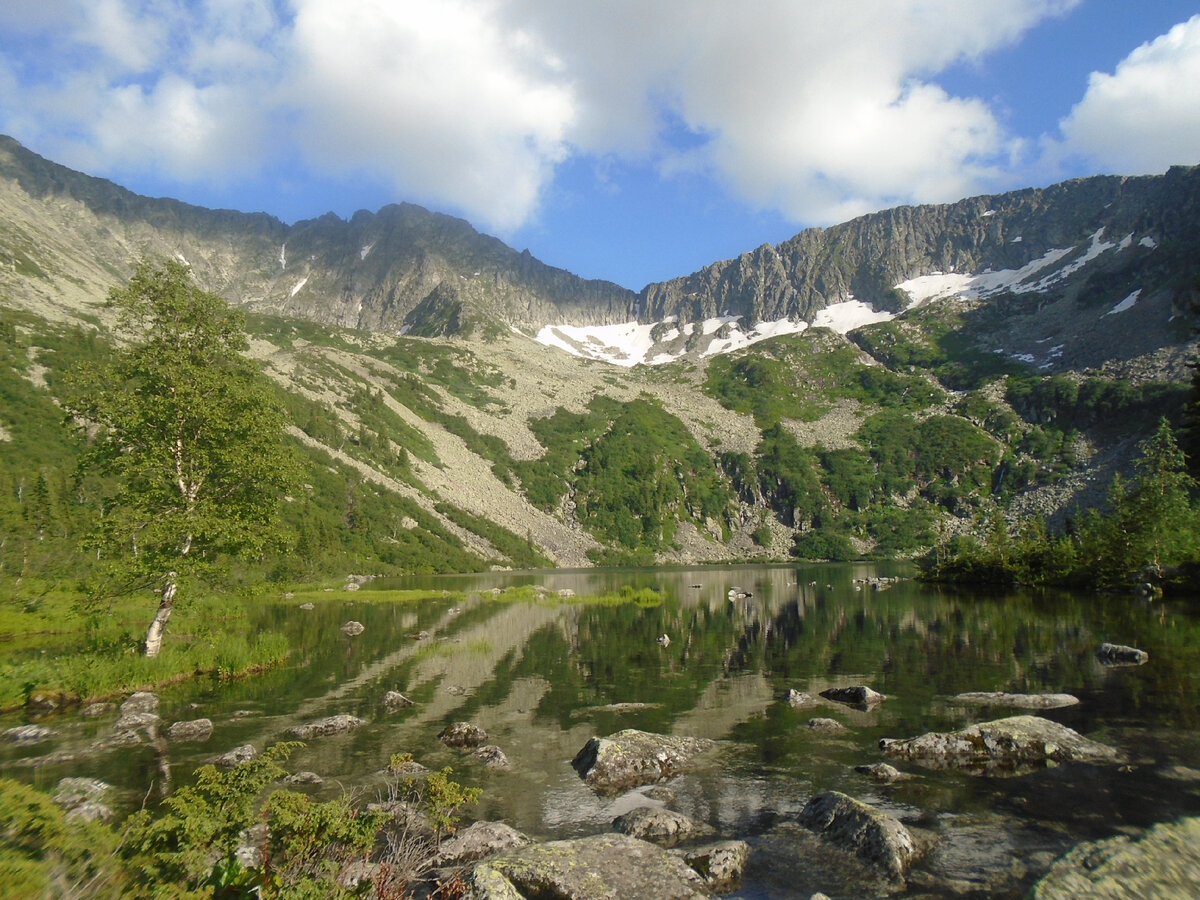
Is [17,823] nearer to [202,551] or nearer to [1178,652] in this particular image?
[202,551]

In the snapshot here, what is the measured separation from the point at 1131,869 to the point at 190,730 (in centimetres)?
2460

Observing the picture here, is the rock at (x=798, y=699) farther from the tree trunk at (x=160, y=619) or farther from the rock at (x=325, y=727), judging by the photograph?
the tree trunk at (x=160, y=619)

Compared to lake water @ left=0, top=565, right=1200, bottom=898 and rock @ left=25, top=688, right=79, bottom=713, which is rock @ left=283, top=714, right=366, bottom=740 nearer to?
lake water @ left=0, top=565, right=1200, bottom=898

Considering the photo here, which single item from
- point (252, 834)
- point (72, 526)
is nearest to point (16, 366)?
point (72, 526)

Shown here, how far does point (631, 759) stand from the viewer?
61.2ft

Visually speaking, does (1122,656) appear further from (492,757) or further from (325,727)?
(325,727)

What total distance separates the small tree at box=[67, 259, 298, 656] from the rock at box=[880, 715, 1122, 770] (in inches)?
1162

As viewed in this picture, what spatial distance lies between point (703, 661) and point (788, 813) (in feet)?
73.0

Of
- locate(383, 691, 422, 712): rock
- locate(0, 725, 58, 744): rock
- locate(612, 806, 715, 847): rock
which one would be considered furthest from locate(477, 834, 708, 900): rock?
locate(0, 725, 58, 744): rock

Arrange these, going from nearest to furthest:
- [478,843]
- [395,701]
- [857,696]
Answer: [478,843], [857,696], [395,701]

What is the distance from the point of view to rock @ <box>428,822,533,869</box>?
12.6 m

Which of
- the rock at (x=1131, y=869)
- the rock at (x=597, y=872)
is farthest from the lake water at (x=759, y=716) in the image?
the rock at (x=1131, y=869)

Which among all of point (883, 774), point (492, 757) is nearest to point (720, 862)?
point (883, 774)

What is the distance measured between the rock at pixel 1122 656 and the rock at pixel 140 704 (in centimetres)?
4014
